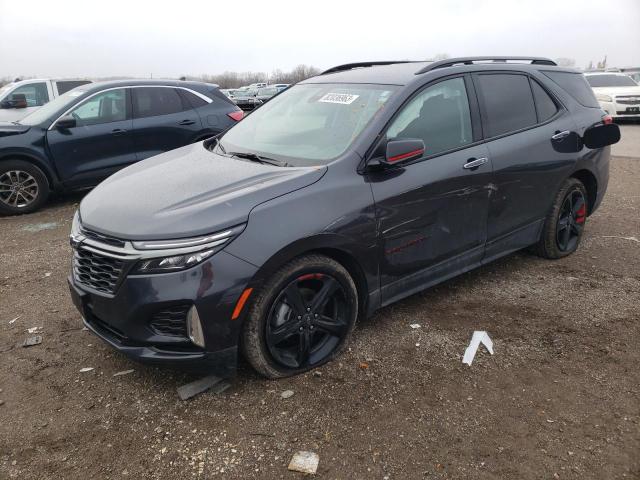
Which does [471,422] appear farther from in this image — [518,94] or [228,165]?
[518,94]

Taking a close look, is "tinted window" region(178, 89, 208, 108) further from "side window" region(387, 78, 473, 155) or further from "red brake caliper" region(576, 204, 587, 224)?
"red brake caliper" region(576, 204, 587, 224)

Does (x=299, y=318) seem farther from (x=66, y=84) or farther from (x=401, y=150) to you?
(x=66, y=84)

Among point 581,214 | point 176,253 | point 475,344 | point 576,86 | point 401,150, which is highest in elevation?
point 576,86

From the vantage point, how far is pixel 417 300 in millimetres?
3936

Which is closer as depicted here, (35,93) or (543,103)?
(543,103)

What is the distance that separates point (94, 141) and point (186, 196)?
4.88 m

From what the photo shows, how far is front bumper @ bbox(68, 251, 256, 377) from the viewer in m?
2.44

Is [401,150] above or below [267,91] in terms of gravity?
above

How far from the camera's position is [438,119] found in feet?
11.3

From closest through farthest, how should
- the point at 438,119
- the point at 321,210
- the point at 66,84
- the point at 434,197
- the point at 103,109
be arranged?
the point at 321,210 → the point at 434,197 → the point at 438,119 → the point at 103,109 → the point at 66,84

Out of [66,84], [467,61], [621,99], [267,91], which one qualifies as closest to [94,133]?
[467,61]

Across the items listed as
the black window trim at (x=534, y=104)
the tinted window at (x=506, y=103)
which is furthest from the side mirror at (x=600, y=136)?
the tinted window at (x=506, y=103)

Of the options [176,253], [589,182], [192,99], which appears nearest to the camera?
[176,253]

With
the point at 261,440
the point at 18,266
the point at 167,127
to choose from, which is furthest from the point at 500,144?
the point at 167,127
